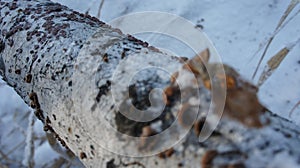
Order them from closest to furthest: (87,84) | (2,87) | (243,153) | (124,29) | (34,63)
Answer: (243,153) < (87,84) < (34,63) < (124,29) < (2,87)

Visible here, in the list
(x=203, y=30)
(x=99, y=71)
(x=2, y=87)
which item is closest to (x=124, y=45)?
(x=99, y=71)

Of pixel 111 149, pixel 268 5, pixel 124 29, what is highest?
pixel 111 149

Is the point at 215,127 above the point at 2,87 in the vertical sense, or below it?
above

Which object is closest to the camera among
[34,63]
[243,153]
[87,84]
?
[243,153]

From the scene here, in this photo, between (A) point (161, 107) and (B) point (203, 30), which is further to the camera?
(B) point (203, 30)

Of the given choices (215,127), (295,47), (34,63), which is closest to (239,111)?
(215,127)

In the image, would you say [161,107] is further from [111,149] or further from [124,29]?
[124,29]

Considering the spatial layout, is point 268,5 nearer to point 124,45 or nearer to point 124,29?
point 124,29
